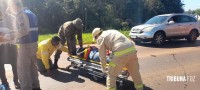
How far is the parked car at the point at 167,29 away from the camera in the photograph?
588 inches

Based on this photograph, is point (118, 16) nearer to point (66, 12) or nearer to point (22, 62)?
point (66, 12)

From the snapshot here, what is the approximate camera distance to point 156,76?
8578 millimetres

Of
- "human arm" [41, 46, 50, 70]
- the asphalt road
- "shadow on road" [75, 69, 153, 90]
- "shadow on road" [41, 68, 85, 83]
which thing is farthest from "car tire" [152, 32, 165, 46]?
"human arm" [41, 46, 50, 70]

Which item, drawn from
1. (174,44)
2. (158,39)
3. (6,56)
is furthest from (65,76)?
(174,44)

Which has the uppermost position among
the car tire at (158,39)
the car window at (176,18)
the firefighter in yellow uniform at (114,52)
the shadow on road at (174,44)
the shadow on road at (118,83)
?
the car window at (176,18)

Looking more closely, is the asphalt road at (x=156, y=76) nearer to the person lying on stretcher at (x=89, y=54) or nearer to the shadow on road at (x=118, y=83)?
the shadow on road at (x=118, y=83)

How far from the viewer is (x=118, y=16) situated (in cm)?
4606

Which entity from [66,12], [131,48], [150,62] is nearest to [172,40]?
[150,62]

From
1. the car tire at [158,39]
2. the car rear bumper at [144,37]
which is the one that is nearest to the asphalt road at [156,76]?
the car rear bumper at [144,37]

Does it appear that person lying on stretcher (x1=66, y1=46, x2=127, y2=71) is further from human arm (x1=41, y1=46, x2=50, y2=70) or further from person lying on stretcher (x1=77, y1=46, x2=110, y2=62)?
human arm (x1=41, y1=46, x2=50, y2=70)

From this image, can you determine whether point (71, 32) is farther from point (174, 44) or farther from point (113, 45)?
point (174, 44)

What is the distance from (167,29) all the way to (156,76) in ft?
23.5

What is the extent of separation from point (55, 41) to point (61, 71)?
1.19 m

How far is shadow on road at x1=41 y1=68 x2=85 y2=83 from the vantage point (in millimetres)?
8266
